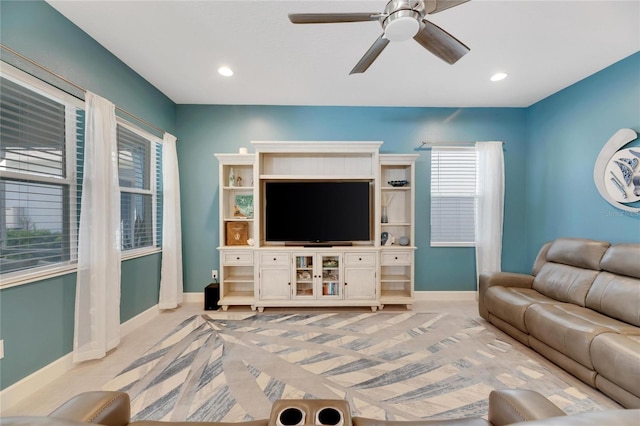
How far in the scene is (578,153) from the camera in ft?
9.87

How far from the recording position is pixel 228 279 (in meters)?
3.46

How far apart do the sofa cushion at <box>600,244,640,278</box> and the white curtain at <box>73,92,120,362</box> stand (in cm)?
449

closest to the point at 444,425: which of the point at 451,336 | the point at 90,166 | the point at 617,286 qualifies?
the point at 451,336

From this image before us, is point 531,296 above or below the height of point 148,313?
above

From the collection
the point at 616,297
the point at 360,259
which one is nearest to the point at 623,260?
the point at 616,297

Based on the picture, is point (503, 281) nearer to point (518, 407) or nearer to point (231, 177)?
point (518, 407)

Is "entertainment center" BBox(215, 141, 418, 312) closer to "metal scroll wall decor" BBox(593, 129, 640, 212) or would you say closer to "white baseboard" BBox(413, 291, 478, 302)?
"white baseboard" BBox(413, 291, 478, 302)

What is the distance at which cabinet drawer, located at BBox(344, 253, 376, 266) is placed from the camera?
3299 mm

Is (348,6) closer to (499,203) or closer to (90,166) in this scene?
(90,166)

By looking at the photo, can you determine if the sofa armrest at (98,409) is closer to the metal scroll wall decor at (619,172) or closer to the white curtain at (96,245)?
the white curtain at (96,245)

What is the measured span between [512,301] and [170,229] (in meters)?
4.00

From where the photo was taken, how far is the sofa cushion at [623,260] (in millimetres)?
2137

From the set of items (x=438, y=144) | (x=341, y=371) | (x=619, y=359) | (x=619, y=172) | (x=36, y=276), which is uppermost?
(x=438, y=144)

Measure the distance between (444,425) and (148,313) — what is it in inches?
130
